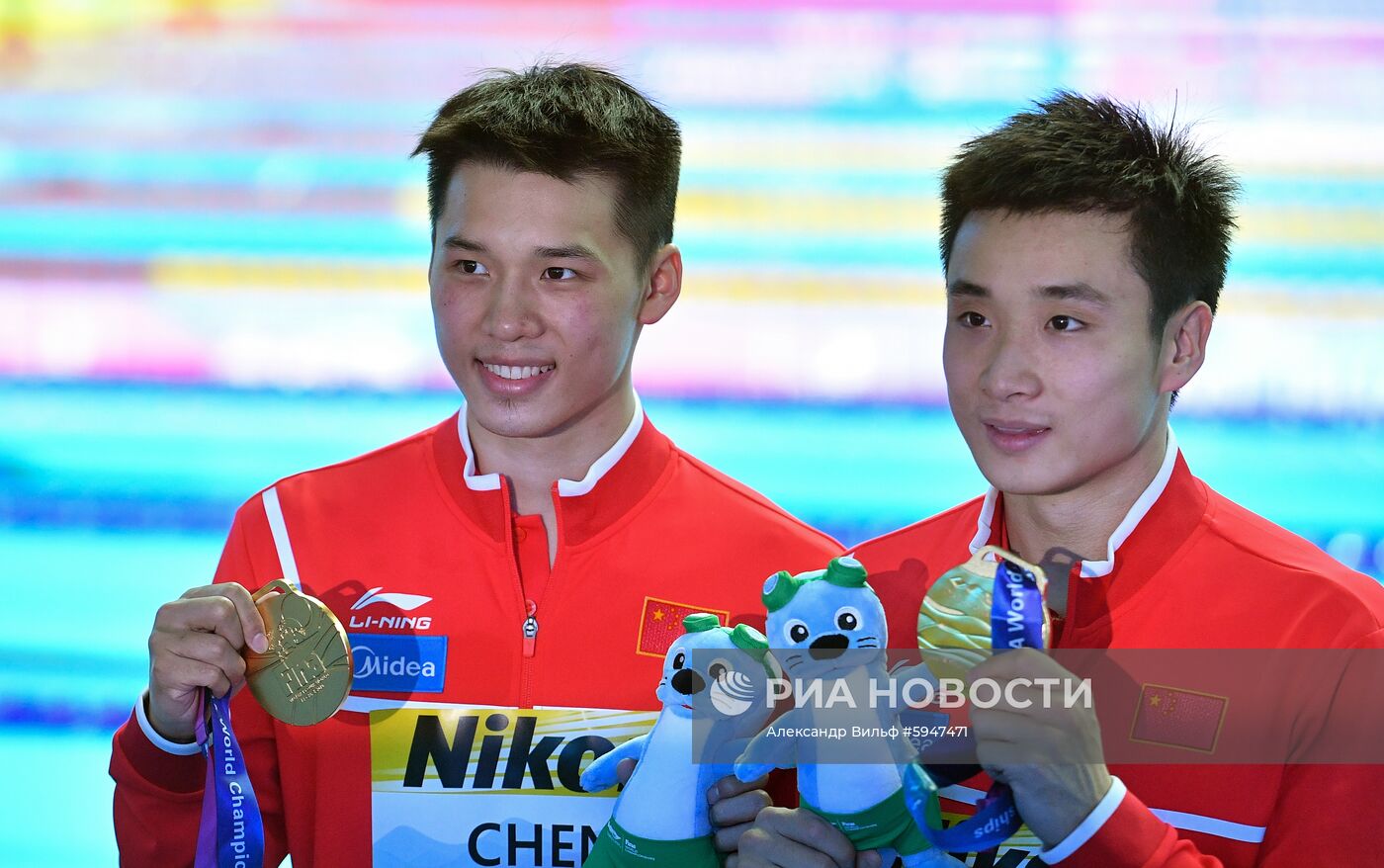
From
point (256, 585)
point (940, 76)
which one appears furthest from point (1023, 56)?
point (256, 585)

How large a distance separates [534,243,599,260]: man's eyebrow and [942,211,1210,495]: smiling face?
49 cm

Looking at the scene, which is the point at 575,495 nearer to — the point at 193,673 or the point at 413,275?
the point at 193,673

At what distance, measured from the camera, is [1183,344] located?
1674 mm

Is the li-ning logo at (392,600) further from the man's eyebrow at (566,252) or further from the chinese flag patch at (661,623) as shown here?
the man's eyebrow at (566,252)

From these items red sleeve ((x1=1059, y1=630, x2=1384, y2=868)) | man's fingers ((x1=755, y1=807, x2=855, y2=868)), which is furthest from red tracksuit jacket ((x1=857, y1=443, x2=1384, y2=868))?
man's fingers ((x1=755, y1=807, x2=855, y2=868))

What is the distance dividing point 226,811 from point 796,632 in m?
0.67

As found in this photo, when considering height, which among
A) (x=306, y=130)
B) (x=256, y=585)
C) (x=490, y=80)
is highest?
(x=306, y=130)

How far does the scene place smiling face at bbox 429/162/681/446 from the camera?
1.75m

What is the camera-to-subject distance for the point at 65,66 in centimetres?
376

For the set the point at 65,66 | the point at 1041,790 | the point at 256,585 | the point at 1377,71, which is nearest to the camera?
the point at 1041,790

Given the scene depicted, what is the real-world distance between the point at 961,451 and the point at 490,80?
2.16 m

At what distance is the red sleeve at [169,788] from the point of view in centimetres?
168

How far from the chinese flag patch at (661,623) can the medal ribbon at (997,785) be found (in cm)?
46

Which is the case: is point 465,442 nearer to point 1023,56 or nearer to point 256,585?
point 256,585
